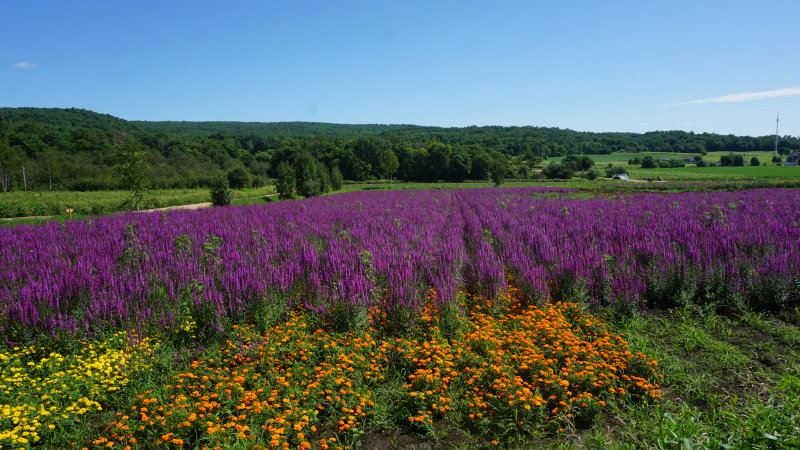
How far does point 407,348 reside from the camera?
4.95 meters

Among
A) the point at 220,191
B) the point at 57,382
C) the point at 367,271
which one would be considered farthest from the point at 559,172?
the point at 57,382

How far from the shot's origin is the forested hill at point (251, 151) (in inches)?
2496

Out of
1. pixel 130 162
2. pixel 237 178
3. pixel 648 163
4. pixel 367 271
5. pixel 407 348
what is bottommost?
pixel 407 348

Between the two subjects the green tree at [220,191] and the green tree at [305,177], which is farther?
the green tree at [305,177]

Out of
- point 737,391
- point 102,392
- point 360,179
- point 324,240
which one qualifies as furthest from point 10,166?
point 737,391

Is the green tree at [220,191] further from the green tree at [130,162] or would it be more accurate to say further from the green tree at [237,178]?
the green tree at [237,178]

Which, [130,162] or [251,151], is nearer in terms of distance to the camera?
[130,162]

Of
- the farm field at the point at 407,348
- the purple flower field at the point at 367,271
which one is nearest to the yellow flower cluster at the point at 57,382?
the farm field at the point at 407,348

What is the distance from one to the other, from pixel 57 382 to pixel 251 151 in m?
124

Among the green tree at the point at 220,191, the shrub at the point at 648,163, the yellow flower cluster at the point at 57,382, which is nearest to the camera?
the yellow flower cluster at the point at 57,382

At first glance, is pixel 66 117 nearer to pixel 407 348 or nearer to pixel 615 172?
pixel 615 172

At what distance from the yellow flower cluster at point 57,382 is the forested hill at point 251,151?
20305 mm

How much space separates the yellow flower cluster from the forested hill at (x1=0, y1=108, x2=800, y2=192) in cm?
2030

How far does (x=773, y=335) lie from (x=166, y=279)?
8.68 metres
